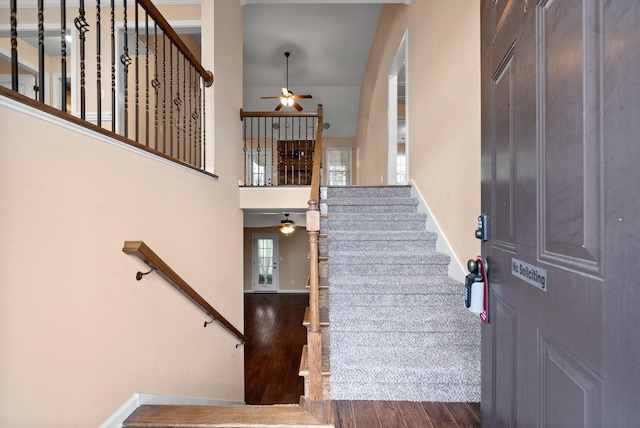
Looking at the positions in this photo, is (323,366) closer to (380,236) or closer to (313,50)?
(380,236)

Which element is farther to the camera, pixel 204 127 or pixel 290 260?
pixel 290 260

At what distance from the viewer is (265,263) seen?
9703 millimetres

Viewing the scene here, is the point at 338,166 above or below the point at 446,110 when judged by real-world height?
above

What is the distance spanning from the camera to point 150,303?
1763 millimetres

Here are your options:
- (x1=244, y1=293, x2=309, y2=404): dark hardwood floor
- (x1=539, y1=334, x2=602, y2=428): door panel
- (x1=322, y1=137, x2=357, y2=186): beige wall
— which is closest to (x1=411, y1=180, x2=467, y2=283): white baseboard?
(x1=539, y1=334, x2=602, y2=428): door panel

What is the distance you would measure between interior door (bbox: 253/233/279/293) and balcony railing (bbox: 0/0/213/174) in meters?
5.57

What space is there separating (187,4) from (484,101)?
3.97 metres

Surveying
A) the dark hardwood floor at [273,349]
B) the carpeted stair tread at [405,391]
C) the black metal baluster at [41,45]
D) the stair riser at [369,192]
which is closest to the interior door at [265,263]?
the dark hardwood floor at [273,349]

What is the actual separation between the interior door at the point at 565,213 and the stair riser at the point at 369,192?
2.65 meters

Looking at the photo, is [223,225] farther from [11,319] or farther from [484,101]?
[484,101]

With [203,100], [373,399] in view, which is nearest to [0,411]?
[373,399]

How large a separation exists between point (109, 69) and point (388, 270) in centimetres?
419

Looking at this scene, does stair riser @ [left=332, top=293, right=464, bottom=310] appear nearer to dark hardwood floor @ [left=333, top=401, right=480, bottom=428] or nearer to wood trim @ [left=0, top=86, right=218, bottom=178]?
dark hardwood floor @ [left=333, top=401, right=480, bottom=428]

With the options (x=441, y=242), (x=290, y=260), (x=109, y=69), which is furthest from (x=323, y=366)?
(x=290, y=260)
